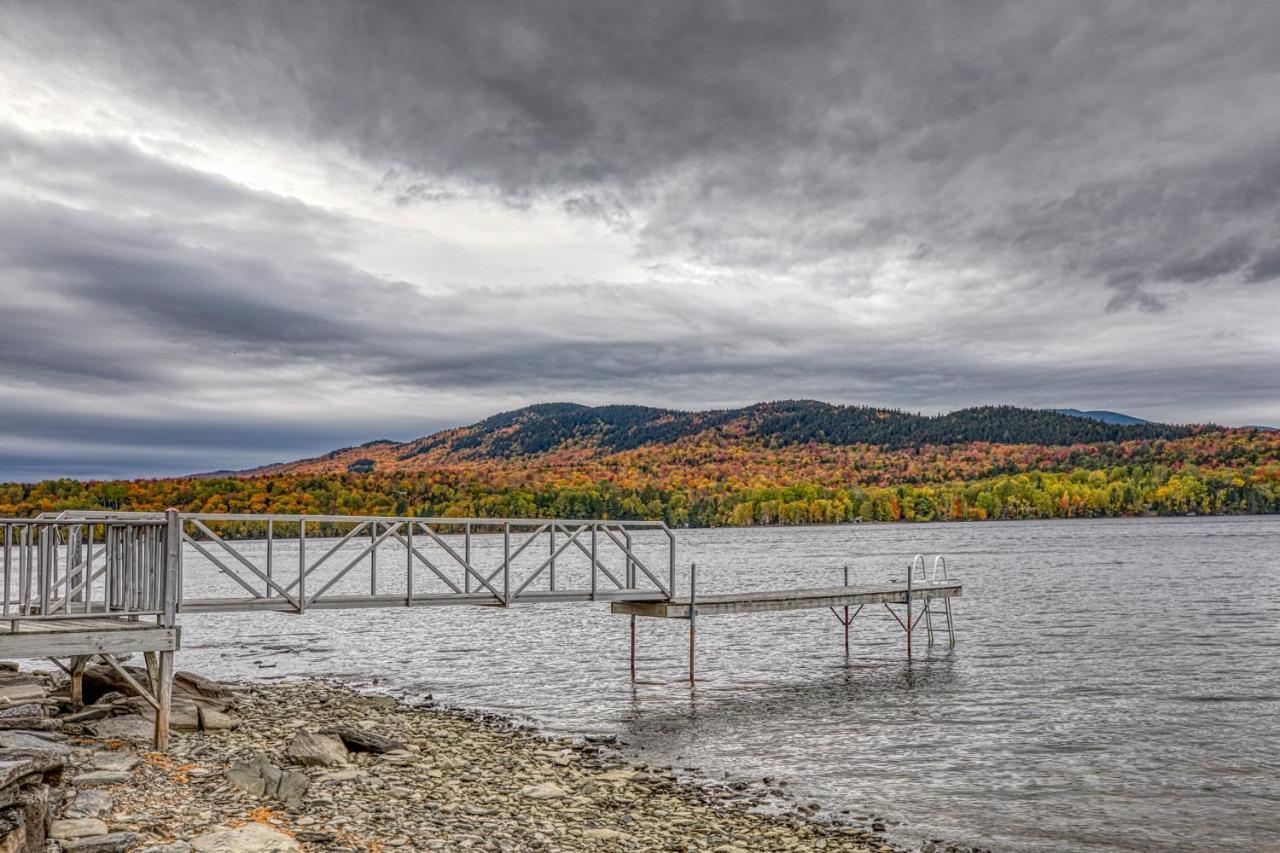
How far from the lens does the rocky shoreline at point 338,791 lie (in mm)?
10492

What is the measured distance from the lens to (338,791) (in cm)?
1349

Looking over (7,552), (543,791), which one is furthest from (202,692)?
(543,791)

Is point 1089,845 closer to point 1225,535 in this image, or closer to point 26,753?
point 26,753

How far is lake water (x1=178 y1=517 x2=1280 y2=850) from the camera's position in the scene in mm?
16500

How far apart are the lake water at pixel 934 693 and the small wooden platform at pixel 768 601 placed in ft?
7.22

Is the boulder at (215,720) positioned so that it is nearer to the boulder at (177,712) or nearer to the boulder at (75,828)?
the boulder at (177,712)

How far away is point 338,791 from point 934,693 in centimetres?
1834

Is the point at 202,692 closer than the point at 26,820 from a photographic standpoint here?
No

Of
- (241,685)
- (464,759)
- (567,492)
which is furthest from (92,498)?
(464,759)

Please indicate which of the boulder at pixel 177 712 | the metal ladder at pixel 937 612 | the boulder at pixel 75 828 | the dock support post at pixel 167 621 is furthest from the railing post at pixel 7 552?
the metal ladder at pixel 937 612

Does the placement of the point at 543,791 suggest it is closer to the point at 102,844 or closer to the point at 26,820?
the point at 102,844

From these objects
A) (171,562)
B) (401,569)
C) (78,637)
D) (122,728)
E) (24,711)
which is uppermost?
(171,562)

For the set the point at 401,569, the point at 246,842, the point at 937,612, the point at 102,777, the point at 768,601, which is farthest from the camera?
the point at 401,569

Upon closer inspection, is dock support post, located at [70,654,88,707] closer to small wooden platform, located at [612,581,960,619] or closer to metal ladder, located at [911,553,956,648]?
small wooden platform, located at [612,581,960,619]
